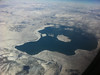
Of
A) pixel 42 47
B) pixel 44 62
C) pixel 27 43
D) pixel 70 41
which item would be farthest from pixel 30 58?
pixel 70 41

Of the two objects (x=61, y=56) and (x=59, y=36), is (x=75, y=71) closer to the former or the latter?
(x=61, y=56)

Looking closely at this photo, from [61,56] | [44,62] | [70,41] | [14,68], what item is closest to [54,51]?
[61,56]

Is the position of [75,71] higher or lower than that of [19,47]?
higher

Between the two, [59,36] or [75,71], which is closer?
[75,71]

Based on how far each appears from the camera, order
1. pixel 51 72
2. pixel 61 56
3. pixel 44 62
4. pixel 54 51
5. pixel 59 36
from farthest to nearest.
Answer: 1. pixel 59 36
2. pixel 54 51
3. pixel 61 56
4. pixel 44 62
5. pixel 51 72

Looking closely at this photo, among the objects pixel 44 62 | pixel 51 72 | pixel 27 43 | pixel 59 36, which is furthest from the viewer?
pixel 59 36

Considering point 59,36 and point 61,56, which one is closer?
point 61,56

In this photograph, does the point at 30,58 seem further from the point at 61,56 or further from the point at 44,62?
the point at 61,56

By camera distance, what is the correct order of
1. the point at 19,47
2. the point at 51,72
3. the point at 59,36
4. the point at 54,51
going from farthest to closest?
the point at 59,36 → the point at 19,47 → the point at 54,51 → the point at 51,72
